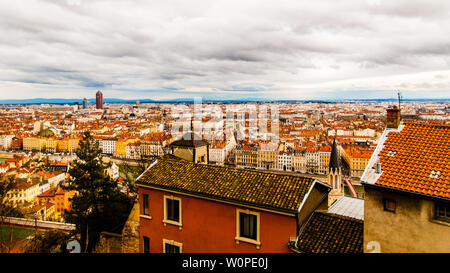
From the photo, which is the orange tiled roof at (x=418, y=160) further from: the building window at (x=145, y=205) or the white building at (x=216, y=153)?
the white building at (x=216, y=153)

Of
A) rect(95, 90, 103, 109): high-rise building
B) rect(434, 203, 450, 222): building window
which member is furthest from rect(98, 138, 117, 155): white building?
rect(95, 90, 103, 109): high-rise building

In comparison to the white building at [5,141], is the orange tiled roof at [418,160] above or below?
above

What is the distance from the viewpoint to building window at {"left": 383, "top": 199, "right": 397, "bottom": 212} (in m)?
5.20

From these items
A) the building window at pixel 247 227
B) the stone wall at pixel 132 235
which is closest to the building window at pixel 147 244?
the stone wall at pixel 132 235

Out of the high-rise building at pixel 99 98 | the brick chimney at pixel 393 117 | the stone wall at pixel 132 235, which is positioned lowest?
the stone wall at pixel 132 235

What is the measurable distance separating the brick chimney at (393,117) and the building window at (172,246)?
5.60m

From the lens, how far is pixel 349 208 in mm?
9078

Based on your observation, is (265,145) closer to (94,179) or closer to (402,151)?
(94,179)

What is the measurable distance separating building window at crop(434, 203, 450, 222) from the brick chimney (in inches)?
82.1

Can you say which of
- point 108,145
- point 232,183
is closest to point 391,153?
point 232,183

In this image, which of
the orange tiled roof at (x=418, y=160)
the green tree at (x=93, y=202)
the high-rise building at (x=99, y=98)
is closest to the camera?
the orange tiled roof at (x=418, y=160)

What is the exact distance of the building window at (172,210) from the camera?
770 centimetres

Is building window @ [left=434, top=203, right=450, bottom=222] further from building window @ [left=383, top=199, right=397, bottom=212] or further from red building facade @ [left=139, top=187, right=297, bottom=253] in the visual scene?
red building facade @ [left=139, top=187, right=297, bottom=253]
